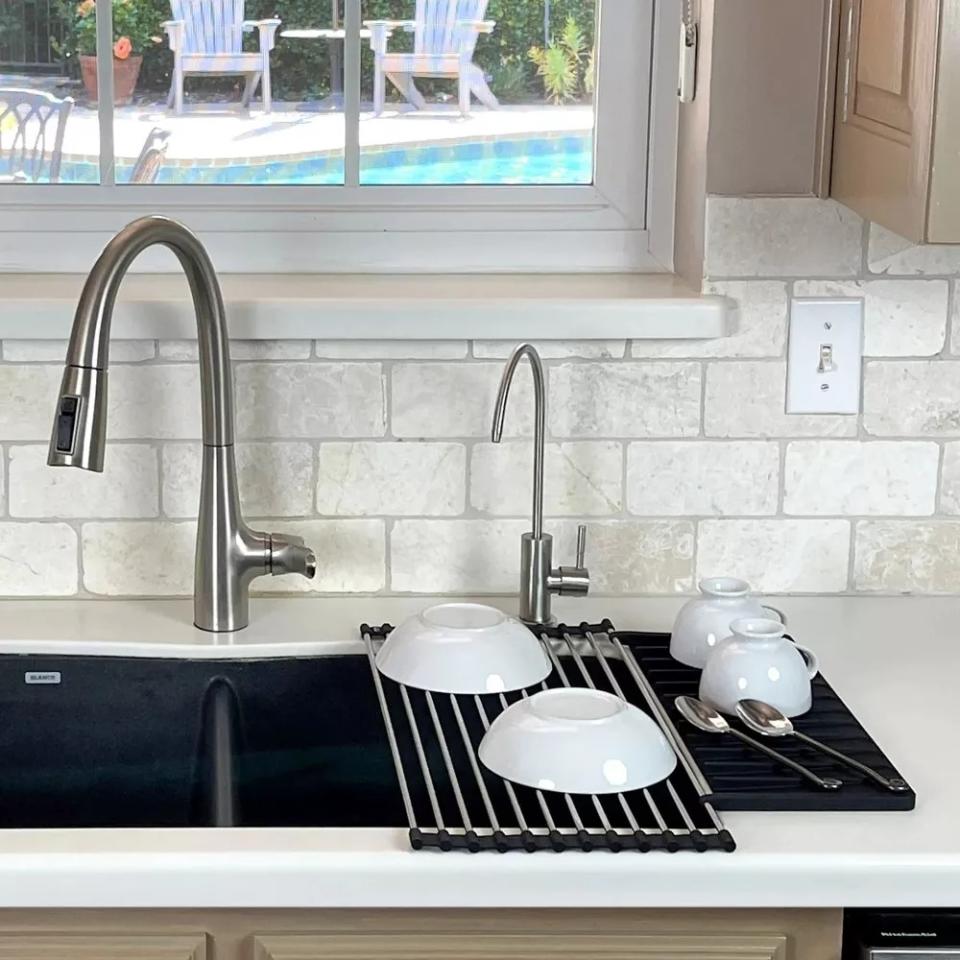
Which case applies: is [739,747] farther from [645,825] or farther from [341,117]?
[341,117]

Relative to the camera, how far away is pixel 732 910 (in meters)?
1.30

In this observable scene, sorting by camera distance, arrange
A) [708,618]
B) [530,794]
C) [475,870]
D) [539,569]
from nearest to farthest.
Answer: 1. [475,870]
2. [530,794]
3. [708,618]
4. [539,569]

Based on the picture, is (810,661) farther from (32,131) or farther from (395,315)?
(32,131)

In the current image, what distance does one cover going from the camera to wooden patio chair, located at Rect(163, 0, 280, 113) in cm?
197

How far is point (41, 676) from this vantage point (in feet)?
5.54

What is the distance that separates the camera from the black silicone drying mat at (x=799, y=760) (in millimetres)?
1335

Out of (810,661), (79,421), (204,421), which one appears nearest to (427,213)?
(204,421)

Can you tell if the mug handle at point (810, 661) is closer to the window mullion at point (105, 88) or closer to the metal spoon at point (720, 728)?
the metal spoon at point (720, 728)

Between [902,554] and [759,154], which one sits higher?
[759,154]

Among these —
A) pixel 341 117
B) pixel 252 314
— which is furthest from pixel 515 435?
pixel 341 117

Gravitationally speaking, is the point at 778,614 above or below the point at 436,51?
below

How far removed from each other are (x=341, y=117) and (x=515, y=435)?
48 centimetres

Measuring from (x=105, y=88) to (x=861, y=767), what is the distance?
1.22 meters

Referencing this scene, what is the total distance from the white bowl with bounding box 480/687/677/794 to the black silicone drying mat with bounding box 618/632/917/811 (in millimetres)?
51
